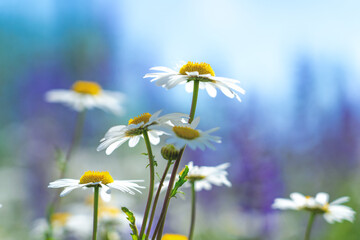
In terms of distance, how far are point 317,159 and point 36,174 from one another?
3363 millimetres

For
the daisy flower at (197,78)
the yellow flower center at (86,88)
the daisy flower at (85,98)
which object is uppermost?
the yellow flower center at (86,88)

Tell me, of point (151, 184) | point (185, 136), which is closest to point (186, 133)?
point (185, 136)

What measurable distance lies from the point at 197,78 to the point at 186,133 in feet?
0.59

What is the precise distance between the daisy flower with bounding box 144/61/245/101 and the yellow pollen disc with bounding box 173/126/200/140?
3.6 inches

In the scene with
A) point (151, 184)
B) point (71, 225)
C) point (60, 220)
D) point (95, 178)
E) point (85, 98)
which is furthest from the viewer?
point (85, 98)

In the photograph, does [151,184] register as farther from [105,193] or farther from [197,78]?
[197,78]

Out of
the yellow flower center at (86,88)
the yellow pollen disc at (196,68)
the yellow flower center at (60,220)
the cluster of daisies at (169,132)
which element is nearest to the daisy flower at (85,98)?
the yellow flower center at (86,88)

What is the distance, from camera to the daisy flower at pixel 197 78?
0.98 meters

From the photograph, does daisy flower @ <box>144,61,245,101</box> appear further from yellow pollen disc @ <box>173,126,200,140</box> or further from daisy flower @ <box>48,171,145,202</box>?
daisy flower @ <box>48,171,145,202</box>

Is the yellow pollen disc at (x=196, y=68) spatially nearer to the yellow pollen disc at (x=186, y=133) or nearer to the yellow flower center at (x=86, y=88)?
the yellow pollen disc at (x=186, y=133)

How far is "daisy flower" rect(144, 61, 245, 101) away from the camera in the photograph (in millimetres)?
979

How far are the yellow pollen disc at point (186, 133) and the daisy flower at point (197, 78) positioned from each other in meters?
0.09

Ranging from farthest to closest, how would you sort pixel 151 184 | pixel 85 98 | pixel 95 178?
pixel 85 98, pixel 95 178, pixel 151 184

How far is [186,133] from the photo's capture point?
0.90m
